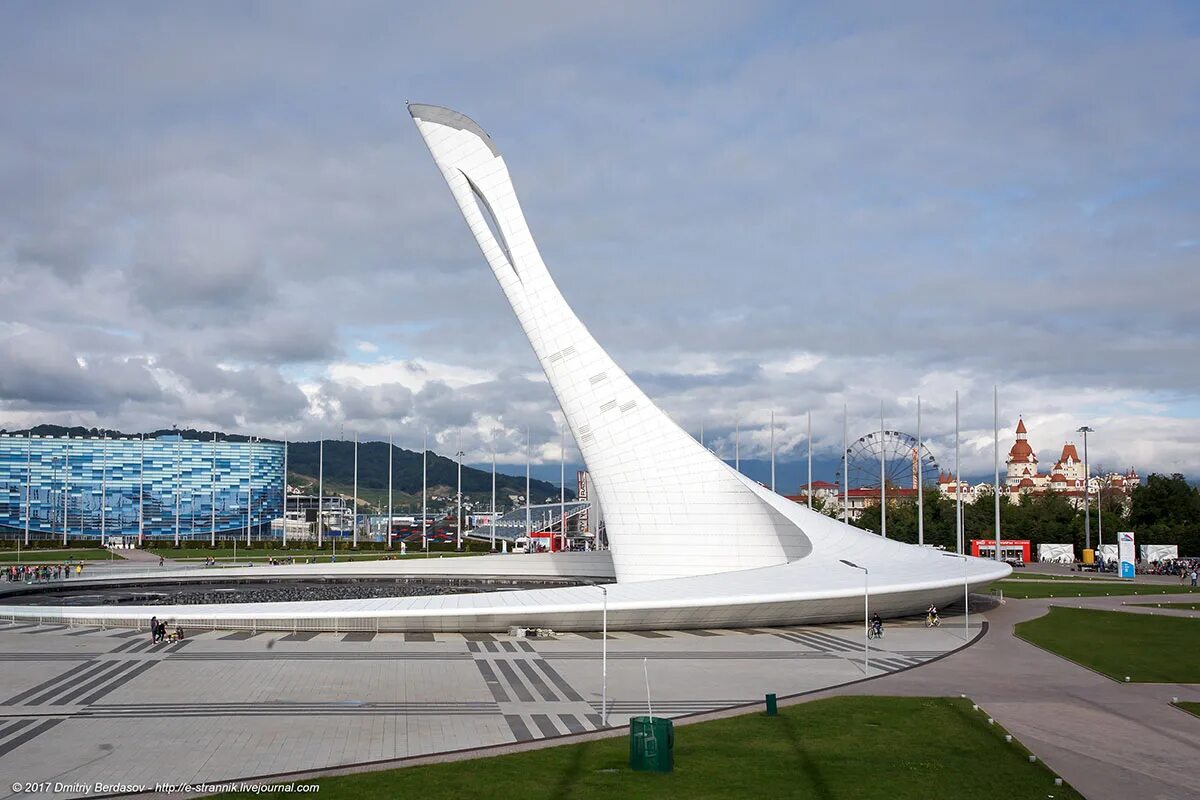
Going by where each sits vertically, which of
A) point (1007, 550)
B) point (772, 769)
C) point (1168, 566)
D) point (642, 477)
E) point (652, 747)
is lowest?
point (1168, 566)

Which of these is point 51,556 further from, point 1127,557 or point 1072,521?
point 1072,521

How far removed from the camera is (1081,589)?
3538 cm

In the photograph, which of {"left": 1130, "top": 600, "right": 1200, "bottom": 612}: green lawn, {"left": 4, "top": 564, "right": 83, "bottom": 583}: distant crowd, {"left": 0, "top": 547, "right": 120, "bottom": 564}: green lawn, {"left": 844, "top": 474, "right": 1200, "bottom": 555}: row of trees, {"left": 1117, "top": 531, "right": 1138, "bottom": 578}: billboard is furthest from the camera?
{"left": 844, "top": 474, "right": 1200, "bottom": 555}: row of trees

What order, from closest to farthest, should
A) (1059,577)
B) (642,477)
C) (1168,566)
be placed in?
(642,477), (1059,577), (1168,566)

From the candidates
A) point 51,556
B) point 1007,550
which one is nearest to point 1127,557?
point 1007,550

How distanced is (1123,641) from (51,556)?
53688 mm

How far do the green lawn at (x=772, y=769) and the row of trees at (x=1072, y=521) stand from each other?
47.8 metres

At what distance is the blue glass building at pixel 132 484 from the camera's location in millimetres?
99625

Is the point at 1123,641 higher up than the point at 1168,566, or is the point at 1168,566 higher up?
the point at 1123,641

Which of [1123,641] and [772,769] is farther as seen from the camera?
[1123,641]

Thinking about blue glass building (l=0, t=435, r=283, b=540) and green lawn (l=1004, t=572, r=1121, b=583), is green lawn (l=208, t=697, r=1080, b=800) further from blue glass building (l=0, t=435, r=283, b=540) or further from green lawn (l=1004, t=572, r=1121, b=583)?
blue glass building (l=0, t=435, r=283, b=540)

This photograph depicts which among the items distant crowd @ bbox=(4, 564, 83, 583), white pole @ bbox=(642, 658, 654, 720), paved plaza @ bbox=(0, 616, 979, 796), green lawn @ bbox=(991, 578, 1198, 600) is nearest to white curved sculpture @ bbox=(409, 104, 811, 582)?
paved plaza @ bbox=(0, 616, 979, 796)

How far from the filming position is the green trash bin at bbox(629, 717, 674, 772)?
1030cm

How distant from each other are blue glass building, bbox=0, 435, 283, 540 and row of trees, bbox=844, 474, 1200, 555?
7131 cm
